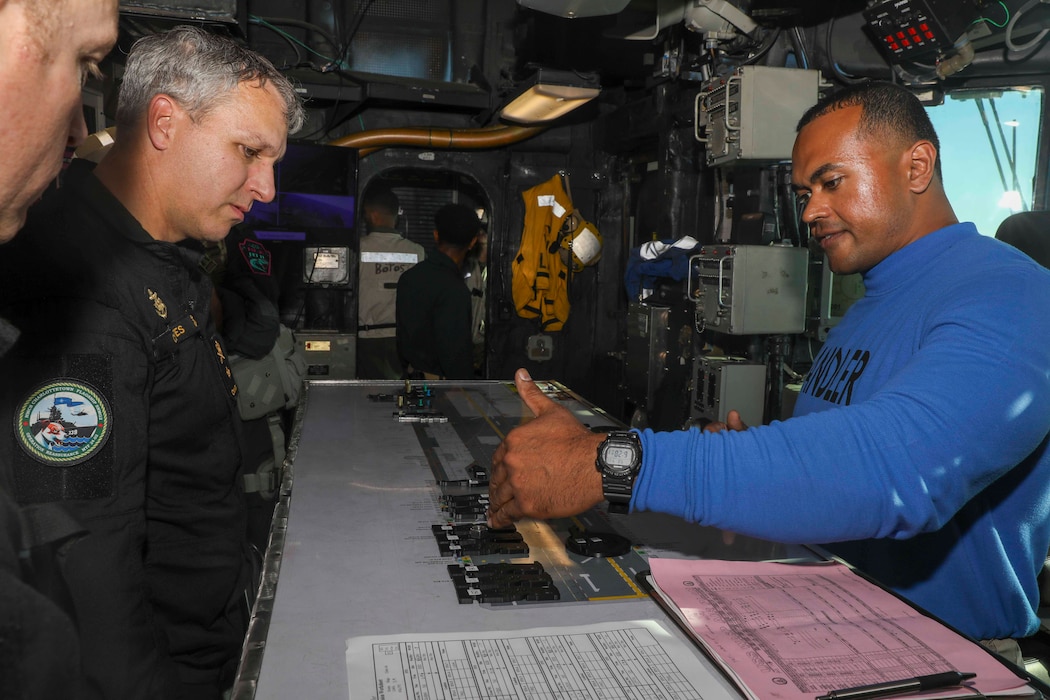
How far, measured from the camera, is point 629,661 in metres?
1.20

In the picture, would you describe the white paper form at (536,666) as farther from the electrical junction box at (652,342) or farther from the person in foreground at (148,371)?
the electrical junction box at (652,342)

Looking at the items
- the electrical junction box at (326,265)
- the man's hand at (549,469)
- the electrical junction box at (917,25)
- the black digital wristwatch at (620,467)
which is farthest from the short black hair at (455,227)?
the black digital wristwatch at (620,467)

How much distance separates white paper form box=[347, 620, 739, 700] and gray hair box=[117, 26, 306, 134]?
49.4 inches

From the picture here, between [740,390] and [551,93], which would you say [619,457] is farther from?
[551,93]

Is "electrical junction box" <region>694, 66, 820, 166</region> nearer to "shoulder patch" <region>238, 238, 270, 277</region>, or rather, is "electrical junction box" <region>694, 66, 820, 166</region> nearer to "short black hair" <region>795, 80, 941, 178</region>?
"short black hair" <region>795, 80, 941, 178</region>

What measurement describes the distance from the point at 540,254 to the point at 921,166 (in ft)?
17.5

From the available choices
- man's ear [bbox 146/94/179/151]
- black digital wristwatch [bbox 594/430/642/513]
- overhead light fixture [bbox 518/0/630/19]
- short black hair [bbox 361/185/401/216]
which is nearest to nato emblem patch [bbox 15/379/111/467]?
man's ear [bbox 146/94/179/151]

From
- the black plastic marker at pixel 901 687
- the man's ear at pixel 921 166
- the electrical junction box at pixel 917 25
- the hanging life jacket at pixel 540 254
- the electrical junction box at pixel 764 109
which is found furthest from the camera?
the hanging life jacket at pixel 540 254

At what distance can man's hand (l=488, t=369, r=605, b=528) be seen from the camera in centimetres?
134

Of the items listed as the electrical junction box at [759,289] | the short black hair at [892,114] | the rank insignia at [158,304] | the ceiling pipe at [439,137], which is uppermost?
the ceiling pipe at [439,137]

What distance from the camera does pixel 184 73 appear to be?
1715 millimetres

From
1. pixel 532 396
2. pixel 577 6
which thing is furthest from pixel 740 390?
pixel 532 396

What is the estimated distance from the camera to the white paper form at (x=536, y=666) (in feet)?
3.59

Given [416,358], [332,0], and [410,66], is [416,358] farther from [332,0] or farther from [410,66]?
[332,0]
